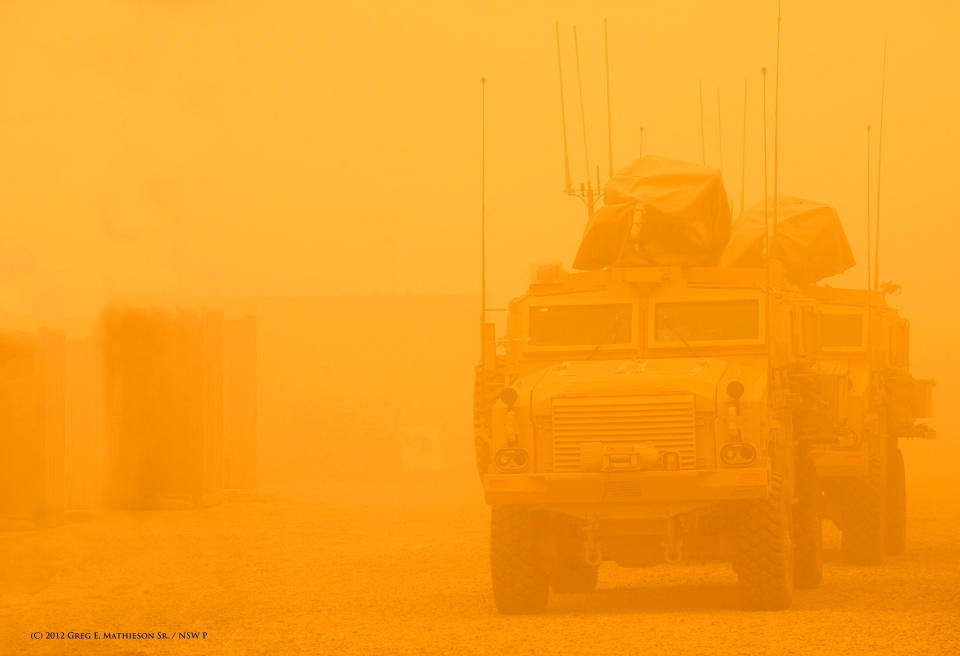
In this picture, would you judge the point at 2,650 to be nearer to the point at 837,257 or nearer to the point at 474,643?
the point at 474,643

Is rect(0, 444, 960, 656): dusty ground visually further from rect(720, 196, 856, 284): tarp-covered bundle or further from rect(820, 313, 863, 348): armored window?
rect(720, 196, 856, 284): tarp-covered bundle

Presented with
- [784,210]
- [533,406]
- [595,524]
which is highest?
[784,210]

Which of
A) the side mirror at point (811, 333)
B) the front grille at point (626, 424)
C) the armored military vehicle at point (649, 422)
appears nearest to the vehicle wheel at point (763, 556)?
the armored military vehicle at point (649, 422)

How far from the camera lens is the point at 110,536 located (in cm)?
2322

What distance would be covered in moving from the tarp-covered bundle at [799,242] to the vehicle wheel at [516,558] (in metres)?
6.13

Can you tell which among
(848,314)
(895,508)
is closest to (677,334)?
(848,314)

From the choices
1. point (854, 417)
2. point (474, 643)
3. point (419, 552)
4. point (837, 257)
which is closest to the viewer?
point (474, 643)

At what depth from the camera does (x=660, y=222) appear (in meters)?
17.2

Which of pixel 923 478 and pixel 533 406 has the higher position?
pixel 533 406

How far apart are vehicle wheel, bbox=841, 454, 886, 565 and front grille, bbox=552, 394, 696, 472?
18.5 feet

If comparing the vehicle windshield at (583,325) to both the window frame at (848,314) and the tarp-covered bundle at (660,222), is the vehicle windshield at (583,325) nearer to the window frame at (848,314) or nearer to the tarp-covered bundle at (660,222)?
the tarp-covered bundle at (660,222)

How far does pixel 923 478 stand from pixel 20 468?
74.7ft

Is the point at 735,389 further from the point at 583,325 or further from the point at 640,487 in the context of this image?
the point at 583,325

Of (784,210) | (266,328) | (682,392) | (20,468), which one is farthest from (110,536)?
(266,328)
